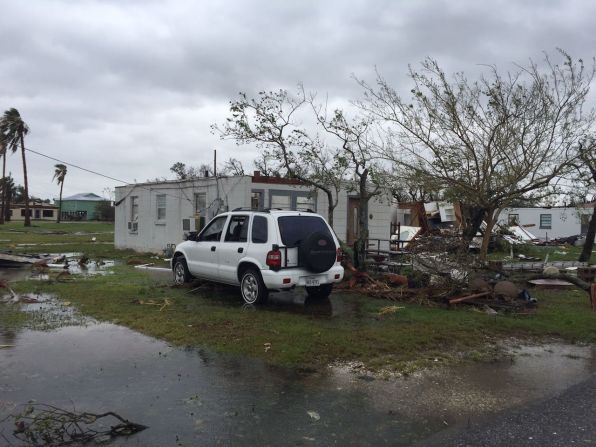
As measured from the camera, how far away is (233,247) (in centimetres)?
979

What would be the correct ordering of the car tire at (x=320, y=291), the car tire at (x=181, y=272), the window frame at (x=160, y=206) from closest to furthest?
the car tire at (x=320, y=291) → the car tire at (x=181, y=272) → the window frame at (x=160, y=206)

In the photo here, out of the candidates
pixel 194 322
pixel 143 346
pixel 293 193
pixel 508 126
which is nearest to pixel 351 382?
pixel 143 346

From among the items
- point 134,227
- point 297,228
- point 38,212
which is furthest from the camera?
point 38,212

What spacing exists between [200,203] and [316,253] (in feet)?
33.2

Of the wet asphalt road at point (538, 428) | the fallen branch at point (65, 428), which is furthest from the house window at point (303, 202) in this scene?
the fallen branch at point (65, 428)

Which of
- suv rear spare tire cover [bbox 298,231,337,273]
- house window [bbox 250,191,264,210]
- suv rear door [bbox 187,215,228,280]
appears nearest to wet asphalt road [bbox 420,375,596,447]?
suv rear spare tire cover [bbox 298,231,337,273]

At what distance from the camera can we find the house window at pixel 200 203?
1811 cm

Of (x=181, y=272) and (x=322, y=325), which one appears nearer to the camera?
(x=322, y=325)

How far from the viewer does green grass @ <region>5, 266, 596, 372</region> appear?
6512 mm

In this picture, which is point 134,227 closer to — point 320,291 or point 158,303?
point 158,303

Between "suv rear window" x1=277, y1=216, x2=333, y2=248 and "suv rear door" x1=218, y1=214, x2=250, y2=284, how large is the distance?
78cm

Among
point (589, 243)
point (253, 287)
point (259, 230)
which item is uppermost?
point (259, 230)

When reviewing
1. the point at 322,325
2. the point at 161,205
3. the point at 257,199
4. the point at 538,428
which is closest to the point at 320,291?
the point at 322,325

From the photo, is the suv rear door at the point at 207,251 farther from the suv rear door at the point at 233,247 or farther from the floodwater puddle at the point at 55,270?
the floodwater puddle at the point at 55,270
